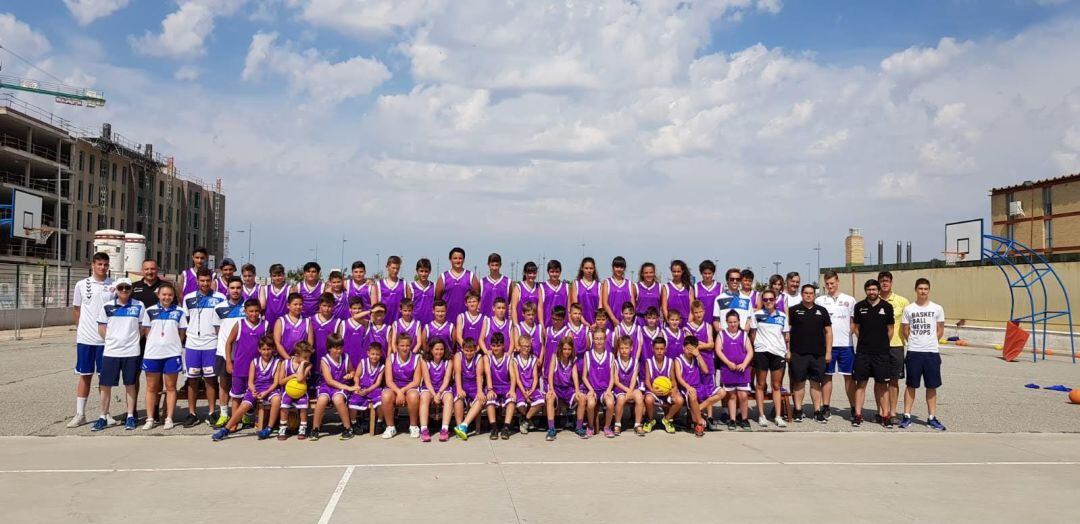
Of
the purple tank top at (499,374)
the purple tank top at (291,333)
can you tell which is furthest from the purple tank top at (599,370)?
the purple tank top at (291,333)

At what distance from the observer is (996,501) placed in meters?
5.87

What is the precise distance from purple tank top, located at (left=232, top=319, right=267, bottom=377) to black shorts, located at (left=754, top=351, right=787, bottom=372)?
6.10 m

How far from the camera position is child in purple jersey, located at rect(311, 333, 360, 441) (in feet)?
27.0

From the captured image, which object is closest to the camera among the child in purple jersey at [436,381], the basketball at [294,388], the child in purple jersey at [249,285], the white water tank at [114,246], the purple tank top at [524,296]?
the basketball at [294,388]

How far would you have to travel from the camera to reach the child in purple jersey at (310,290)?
9.14m

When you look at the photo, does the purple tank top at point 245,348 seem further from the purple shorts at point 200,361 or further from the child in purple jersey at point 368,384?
the child in purple jersey at point 368,384

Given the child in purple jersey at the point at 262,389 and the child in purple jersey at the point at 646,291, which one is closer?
the child in purple jersey at the point at 262,389

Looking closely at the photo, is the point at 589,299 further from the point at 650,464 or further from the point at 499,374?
the point at 650,464

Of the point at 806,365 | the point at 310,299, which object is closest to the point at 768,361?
the point at 806,365

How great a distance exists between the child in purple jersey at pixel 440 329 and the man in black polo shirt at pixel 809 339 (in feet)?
14.0

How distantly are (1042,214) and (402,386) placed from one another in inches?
1680

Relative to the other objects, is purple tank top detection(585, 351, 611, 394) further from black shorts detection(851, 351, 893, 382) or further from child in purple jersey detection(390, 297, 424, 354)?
black shorts detection(851, 351, 893, 382)

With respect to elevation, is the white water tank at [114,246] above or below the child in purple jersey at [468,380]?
above

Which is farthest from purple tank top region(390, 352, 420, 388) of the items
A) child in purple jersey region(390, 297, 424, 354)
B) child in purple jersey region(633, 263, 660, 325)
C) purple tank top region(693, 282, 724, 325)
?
purple tank top region(693, 282, 724, 325)
